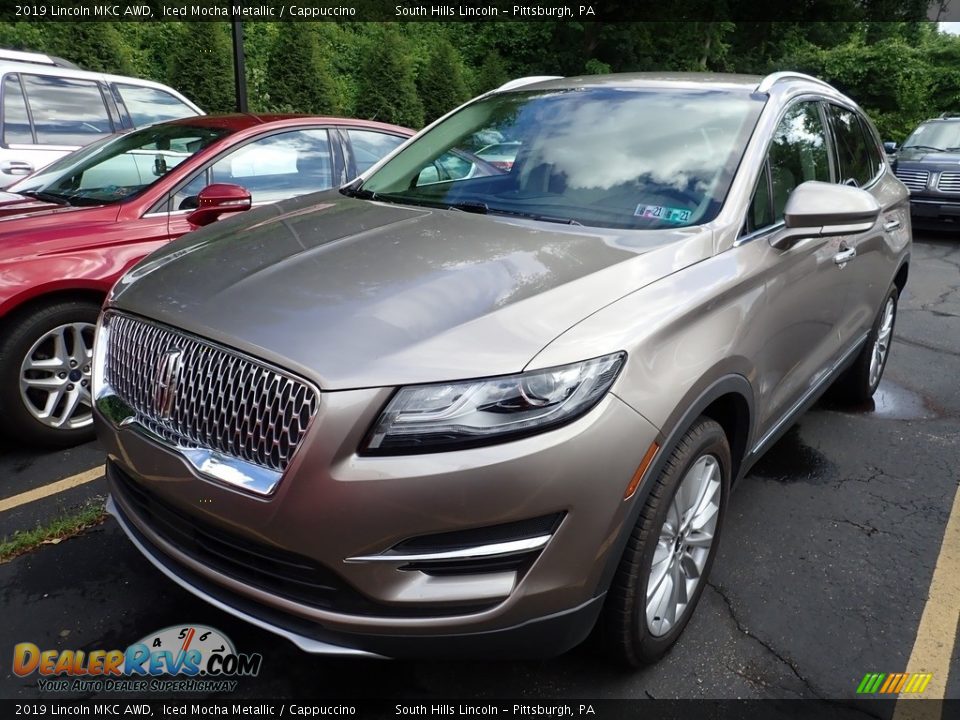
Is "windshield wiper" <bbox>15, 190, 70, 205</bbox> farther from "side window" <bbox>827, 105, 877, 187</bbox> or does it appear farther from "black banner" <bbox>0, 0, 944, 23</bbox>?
"black banner" <bbox>0, 0, 944, 23</bbox>

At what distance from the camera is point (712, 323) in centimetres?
220

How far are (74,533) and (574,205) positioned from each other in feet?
7.52

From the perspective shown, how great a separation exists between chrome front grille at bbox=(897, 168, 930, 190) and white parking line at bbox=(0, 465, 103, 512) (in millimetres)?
11045

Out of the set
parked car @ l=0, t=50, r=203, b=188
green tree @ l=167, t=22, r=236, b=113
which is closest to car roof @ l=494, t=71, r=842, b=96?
parked car @ l=0, t=50, r=203, b=188

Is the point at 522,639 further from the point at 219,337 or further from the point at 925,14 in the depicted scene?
the point at 925,14

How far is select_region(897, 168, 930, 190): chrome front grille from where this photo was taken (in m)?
10.6

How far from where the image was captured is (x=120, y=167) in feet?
14.0

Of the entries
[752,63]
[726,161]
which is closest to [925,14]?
[752,63]

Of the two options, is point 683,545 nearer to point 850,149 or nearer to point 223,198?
point 850,149

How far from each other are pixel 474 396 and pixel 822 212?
60.6 inches

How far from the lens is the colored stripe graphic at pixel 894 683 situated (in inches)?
89.6

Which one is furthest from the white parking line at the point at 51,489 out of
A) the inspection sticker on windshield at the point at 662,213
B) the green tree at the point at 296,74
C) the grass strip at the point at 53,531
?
the green tree at the point at 296,74

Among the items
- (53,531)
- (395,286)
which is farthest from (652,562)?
(53,531)

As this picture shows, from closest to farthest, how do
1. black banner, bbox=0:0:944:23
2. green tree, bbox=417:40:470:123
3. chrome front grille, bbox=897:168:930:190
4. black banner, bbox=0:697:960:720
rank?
black banner, bbox=0:697:960:720
chrome front grille, bbox=897:168:930:190
black banner, bbox=0:0:944:23
green tree, bbox=417:40:470:123
